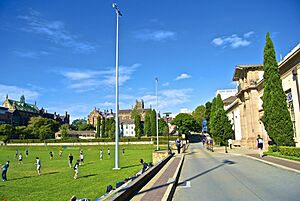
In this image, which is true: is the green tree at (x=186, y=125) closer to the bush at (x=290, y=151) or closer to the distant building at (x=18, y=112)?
the bush at (x=290, y=151)

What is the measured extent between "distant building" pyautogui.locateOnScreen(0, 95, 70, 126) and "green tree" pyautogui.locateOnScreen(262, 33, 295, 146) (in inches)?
5126

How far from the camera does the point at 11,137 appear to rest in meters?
102

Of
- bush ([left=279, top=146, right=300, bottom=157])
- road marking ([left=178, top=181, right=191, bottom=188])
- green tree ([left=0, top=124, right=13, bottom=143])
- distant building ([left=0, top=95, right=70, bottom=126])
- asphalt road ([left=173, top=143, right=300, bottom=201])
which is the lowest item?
road marking ([left=178, top=181, right=191, bottom=188])

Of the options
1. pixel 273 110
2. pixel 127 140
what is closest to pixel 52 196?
pixel 273 110

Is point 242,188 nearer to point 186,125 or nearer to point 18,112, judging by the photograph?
point 186,125

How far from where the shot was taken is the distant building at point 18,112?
5074 inches

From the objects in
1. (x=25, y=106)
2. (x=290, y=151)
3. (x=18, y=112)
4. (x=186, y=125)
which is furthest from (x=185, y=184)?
(x=25, y=106)

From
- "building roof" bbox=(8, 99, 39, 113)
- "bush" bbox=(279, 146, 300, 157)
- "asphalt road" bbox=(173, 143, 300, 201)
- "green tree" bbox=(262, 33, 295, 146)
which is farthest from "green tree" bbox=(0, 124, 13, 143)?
"asphalt road" bbox=(173, 143, 300, 201)

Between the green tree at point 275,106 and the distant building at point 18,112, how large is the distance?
130191mm

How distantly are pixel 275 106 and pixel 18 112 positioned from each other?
14298cm

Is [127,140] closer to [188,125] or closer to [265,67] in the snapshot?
[188,125]

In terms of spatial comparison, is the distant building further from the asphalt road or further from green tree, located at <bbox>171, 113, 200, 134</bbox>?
the asphalt road

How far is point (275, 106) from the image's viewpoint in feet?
81.0

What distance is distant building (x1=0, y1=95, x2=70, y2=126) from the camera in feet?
423
